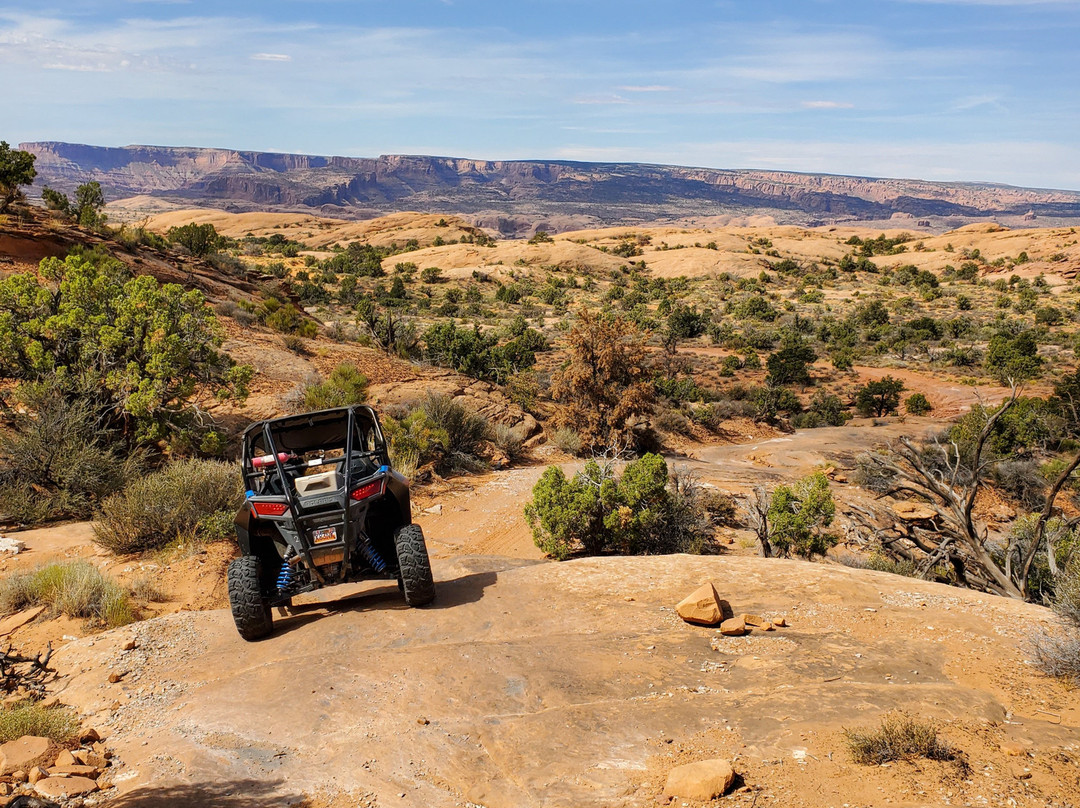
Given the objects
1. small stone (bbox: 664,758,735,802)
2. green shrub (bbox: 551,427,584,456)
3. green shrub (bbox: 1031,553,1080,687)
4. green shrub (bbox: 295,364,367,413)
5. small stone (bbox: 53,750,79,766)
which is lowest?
green shrub (bbox: 551,427,584,456)

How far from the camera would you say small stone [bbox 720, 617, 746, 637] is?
540 centimetres

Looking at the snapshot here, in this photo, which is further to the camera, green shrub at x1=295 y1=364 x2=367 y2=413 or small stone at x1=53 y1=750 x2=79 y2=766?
green shrub at x1=295 y1=364 x2=367 y2=413

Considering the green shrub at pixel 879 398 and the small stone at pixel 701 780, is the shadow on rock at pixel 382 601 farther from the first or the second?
the green shrub at pixel 879 398

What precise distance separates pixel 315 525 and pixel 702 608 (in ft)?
10.8

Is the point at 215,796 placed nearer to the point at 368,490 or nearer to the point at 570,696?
the point at 570,696

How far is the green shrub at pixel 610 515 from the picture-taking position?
31.1 feet

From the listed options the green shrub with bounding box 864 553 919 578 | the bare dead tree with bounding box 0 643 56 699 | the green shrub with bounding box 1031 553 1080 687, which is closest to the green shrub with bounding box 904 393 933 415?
the green shrub with bounding box 864 553 919 578

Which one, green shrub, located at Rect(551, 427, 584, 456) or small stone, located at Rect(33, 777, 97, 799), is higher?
small stone, located at Rect(33, 777, 97, 799)

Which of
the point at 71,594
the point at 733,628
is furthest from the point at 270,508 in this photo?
the point at 733,628

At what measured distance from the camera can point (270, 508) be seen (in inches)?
207

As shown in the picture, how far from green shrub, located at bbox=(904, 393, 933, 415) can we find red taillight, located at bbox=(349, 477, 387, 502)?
2390cm

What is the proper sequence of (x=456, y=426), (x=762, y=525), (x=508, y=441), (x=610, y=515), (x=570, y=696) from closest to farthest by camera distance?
(x=570, y=696) → (x=762, y=525) → (x=610, y=515) → (x=456, y=426) → (x=508, y=441)

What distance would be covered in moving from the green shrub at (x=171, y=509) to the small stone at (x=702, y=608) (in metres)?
5.96

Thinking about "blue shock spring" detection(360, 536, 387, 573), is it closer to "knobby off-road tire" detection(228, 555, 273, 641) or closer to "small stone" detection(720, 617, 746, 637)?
"knobby off-road tire" detection(228, 555, 273, 641)
